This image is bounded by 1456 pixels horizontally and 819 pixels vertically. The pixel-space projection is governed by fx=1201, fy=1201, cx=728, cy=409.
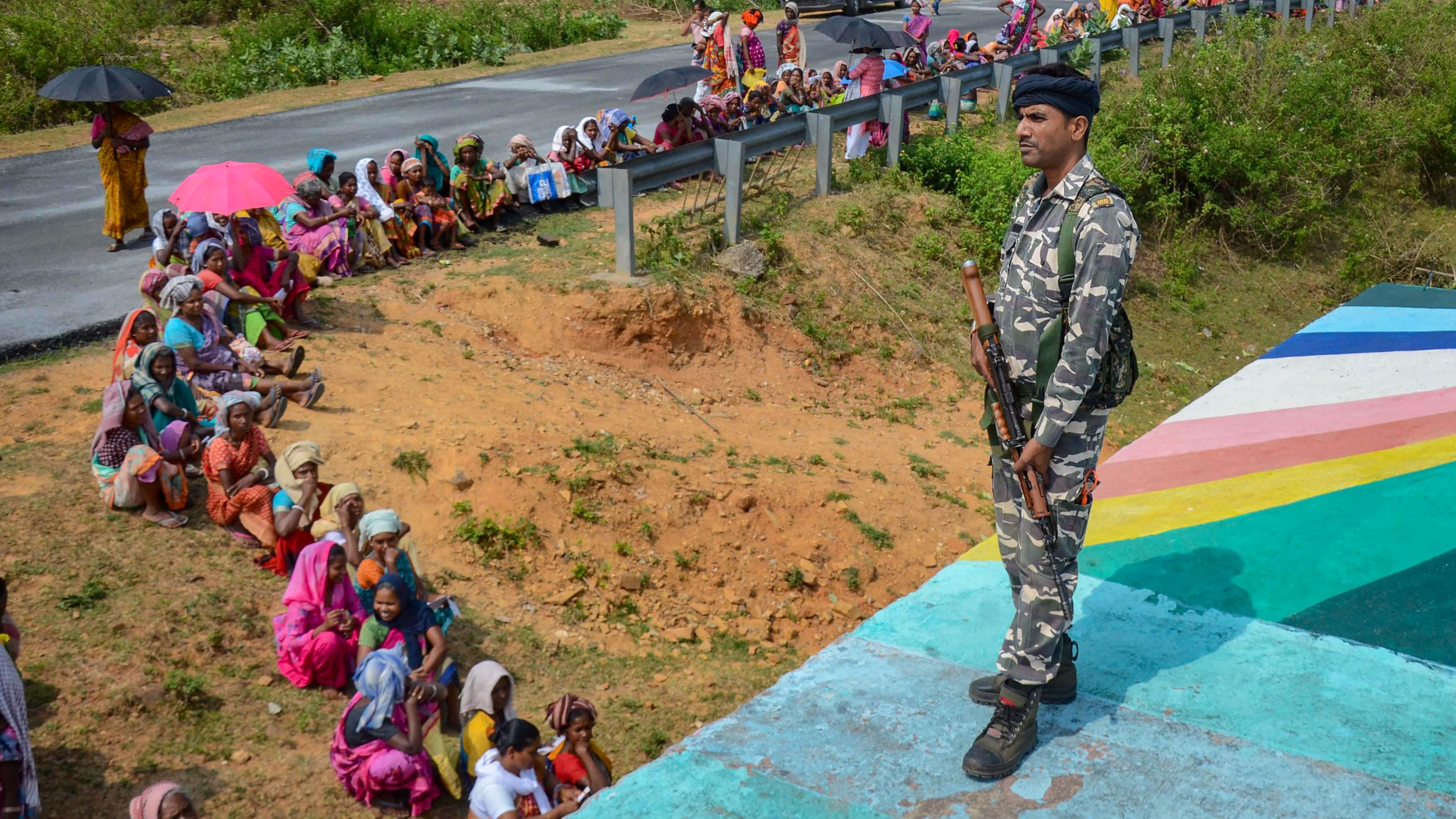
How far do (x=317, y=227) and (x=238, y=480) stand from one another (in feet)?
11.7

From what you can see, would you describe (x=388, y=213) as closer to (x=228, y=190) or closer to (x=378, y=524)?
(x=228, y=190)

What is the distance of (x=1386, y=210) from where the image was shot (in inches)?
652

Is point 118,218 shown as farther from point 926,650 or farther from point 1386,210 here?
point 1386,210

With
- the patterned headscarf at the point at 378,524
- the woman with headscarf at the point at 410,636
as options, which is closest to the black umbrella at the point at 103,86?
the patterned headscarf at the point at 378,524

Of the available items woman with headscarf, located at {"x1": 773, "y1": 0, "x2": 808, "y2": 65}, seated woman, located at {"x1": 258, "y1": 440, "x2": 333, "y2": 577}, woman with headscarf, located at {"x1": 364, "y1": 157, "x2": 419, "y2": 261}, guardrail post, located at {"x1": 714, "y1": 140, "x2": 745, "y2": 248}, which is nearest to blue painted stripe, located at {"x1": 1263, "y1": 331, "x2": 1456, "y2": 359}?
guardrail post, located at {"x1": 714, "y1": 140, "x2": 745, "y2": 248}

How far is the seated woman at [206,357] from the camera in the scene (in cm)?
756

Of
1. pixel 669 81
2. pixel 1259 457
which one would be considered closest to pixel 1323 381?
pixel 1259 457

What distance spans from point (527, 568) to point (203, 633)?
181 centimetres

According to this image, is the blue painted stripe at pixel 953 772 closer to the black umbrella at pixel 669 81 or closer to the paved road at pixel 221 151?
the paved road at pixel 221 151

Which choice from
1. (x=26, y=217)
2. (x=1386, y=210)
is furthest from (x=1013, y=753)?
(x=1386, y=210)

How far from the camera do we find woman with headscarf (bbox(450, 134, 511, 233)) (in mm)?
10945

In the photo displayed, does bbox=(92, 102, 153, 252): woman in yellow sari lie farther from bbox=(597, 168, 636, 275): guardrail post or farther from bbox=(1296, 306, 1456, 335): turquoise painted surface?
bbox=(1296, 306, 1456, 335): turquoise painted surface

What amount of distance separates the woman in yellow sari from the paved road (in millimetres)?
212

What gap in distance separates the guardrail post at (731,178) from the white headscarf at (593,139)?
1.79 m
